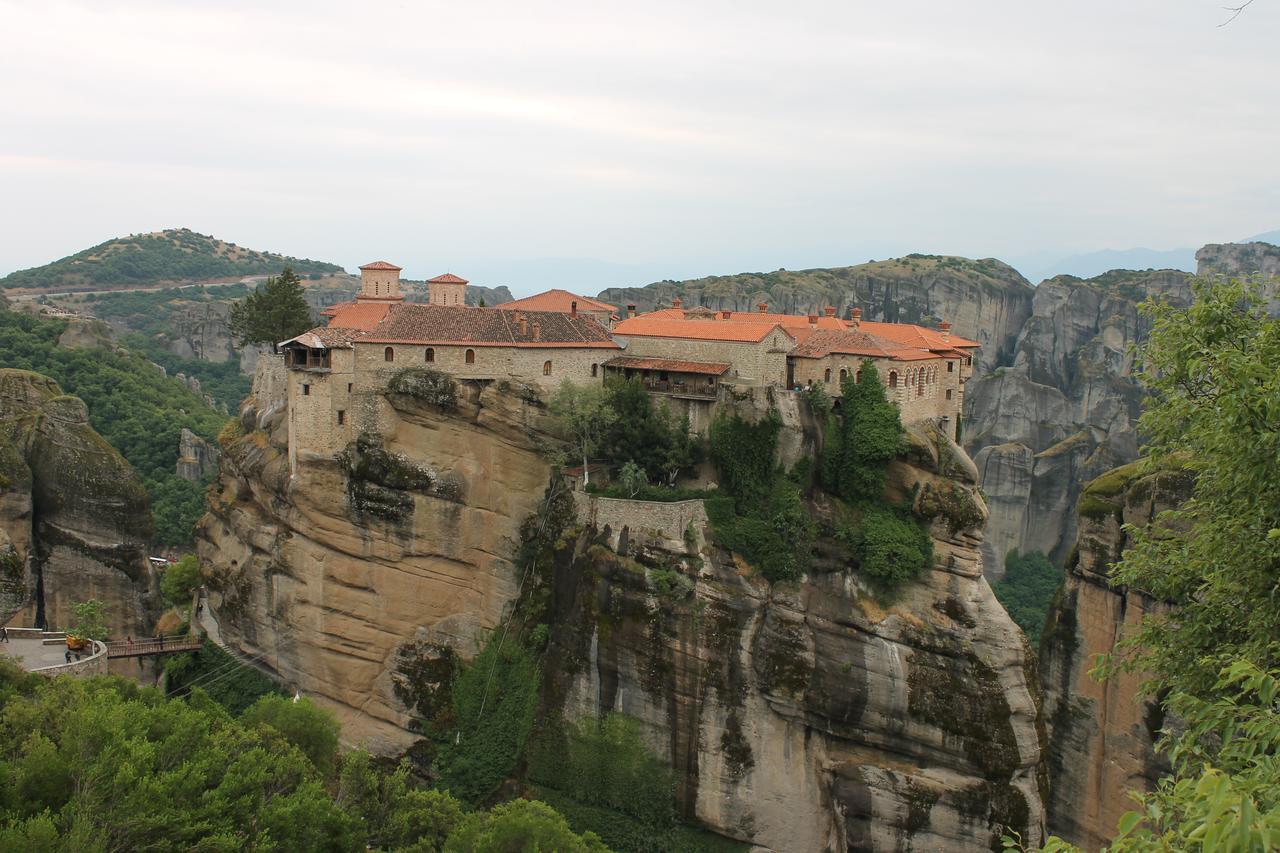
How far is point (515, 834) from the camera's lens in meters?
25.7

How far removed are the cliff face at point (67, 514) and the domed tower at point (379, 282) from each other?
11.4 m

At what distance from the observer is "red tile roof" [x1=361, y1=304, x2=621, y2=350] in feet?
122

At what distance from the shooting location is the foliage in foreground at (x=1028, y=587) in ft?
198

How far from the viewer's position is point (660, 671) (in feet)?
113

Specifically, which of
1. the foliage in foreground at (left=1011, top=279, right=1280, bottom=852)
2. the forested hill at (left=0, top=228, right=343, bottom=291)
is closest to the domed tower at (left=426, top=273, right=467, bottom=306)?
the foliage in foreground at (left=1011, top=279, right=1280, bottom=852)

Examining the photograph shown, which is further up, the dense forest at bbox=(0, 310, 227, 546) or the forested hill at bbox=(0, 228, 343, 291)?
the forested hill at bbox=(0, 228, 343, 291)

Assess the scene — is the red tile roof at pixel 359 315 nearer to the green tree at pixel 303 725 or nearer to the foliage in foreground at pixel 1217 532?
the green tree at pixel 303 725

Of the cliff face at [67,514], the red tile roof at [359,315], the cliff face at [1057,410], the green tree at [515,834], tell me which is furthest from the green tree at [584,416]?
the cliff face at [1057,410]

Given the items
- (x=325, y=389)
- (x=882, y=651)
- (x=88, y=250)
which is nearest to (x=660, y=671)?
(x=882, y=651)

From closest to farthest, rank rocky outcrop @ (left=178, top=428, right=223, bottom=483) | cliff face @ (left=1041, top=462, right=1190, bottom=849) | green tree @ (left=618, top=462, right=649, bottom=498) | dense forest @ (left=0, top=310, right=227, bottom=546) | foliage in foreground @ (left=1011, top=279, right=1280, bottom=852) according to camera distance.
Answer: foliage in foreground @ (left=1011, top=279, right=1280, bottom=852)
cliff face @ (left=1041, top=462, right=1190, bottom=849)
green tree @ (left=618, top=462, right=649, bottom=498)
dense forest @ (left=0, top=310, right=227, bottom=546)
rocky outcrop @ (left=178, top=428, right=223, bottom=483)

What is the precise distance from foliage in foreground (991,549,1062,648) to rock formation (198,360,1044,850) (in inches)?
1096

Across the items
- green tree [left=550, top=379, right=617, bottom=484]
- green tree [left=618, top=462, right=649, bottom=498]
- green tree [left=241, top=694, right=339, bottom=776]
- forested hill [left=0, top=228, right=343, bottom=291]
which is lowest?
green tree [left=241, top=694, right=339, bottom=776]

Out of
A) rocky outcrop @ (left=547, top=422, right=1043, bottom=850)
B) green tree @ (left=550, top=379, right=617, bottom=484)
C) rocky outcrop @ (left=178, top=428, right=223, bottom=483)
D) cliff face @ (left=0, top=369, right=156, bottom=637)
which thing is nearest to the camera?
rocky outcrop @ (left=547, top=422, right=1043, bottom=850)

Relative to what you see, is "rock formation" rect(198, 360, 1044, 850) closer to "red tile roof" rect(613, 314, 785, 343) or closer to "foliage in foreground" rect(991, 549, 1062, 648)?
"red tile roof" rect(613, 314, 785, 343)
